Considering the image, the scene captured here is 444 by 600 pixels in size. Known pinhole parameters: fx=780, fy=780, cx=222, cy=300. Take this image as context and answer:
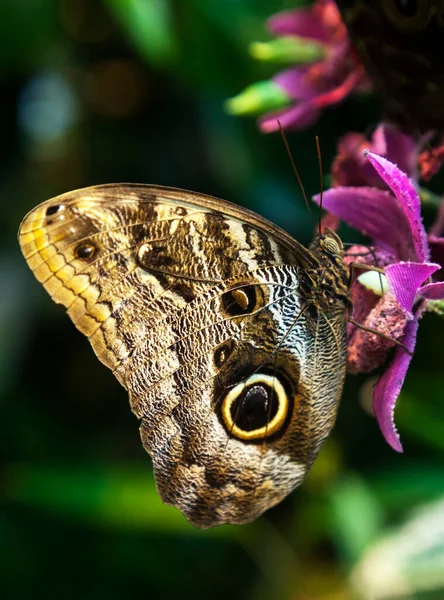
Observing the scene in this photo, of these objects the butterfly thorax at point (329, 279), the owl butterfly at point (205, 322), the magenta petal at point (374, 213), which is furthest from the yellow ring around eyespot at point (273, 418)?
the magenta petal at point (374, 213)

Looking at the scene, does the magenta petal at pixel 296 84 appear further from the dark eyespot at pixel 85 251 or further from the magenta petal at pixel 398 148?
the dark eyespot at pixel 85 251

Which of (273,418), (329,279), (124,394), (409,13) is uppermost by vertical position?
(409,13)

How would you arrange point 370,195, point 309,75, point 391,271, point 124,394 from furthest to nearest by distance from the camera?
point 124,394, point 309,75, point 370,195, point 391,271

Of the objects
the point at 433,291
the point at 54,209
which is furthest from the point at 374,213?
the point at 54,209

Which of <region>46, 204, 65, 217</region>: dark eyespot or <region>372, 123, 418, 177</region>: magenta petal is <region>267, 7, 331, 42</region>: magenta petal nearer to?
<region>372, 123, 418, 177</region>: magenta petal

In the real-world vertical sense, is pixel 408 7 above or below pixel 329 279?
above

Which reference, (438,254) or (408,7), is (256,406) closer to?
(438,254)

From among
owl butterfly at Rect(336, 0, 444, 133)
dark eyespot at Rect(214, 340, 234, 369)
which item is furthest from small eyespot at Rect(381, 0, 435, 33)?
dark eyespot at Rect(214, 340, 234, 369)
